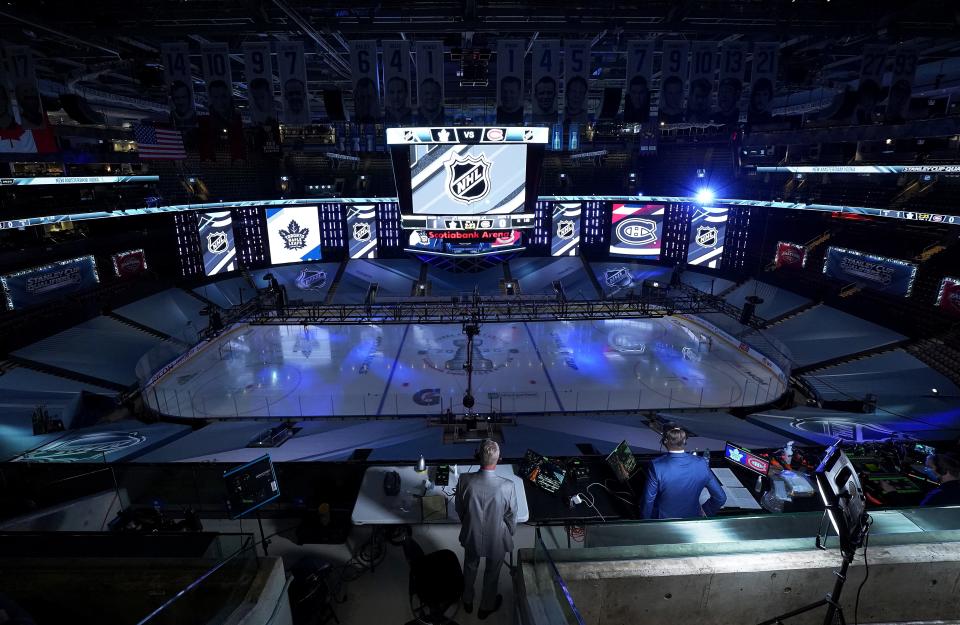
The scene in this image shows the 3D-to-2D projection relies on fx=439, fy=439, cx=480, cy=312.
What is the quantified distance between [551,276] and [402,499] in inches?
884

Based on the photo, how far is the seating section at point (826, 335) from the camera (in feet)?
51.9

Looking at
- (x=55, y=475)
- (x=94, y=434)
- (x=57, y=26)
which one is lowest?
(x=94, y=434)

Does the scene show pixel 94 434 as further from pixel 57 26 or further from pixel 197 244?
pixel 197 244

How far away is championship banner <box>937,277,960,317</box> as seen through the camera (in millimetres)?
14469

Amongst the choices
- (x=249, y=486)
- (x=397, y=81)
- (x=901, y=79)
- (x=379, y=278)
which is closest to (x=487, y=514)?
(x=249, y=486)

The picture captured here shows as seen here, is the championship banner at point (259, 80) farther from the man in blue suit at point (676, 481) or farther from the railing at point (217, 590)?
the man in blue suit at point (676, 481)

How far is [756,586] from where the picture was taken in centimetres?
335

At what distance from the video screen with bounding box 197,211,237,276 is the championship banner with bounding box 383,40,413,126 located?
17376mm

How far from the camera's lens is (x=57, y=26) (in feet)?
30.6

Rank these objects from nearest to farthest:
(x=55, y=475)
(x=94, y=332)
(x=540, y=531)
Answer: (x=540, y=531), (x=55, y=475), (x=94, y=332)

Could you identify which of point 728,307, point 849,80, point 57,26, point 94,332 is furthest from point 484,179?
point 94,332

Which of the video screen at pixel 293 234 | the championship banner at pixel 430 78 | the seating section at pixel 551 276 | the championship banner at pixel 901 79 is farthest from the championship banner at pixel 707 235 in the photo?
the video screen at pixel 293 234

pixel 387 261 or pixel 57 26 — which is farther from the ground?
pixel 57 26

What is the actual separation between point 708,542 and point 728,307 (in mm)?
18570
